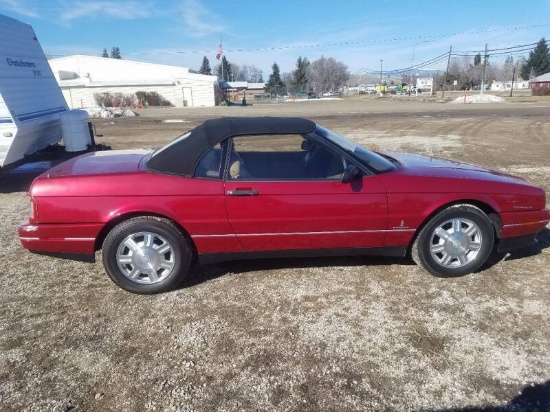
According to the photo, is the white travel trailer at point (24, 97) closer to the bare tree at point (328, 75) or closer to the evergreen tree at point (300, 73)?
the evergreen tree at point (300, 73)

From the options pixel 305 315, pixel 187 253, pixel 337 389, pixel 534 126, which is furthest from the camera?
pixel 534 126

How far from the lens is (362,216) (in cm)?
341

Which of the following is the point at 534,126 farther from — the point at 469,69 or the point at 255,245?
the point at 469,69

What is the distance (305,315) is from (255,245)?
743mm

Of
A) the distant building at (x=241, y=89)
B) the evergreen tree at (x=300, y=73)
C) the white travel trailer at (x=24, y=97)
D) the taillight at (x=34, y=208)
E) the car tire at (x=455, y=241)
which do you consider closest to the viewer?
the taillight at (x=34, y=208)

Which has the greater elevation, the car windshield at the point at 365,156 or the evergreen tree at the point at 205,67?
the evergreen tree at the point at 205,67

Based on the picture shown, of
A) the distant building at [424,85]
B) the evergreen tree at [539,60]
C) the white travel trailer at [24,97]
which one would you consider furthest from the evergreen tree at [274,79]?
the white travel trailer at [24,97]

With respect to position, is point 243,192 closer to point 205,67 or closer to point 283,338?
point 283,338

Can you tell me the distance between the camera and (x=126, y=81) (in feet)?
159

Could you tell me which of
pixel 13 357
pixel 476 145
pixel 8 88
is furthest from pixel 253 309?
Answer: pixel 476 145

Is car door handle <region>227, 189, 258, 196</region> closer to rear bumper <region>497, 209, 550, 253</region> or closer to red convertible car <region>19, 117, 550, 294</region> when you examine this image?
red convertible car <region>19, 117, 550, 294</region>

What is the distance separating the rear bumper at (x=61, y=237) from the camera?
325 cm

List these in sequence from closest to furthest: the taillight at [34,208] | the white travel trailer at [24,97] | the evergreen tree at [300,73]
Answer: the taillight at [34,208] → the white travel trailer at [24,97] → the evergreen tree at [300,73]

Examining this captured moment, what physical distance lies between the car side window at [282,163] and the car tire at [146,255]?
28.3 inches
